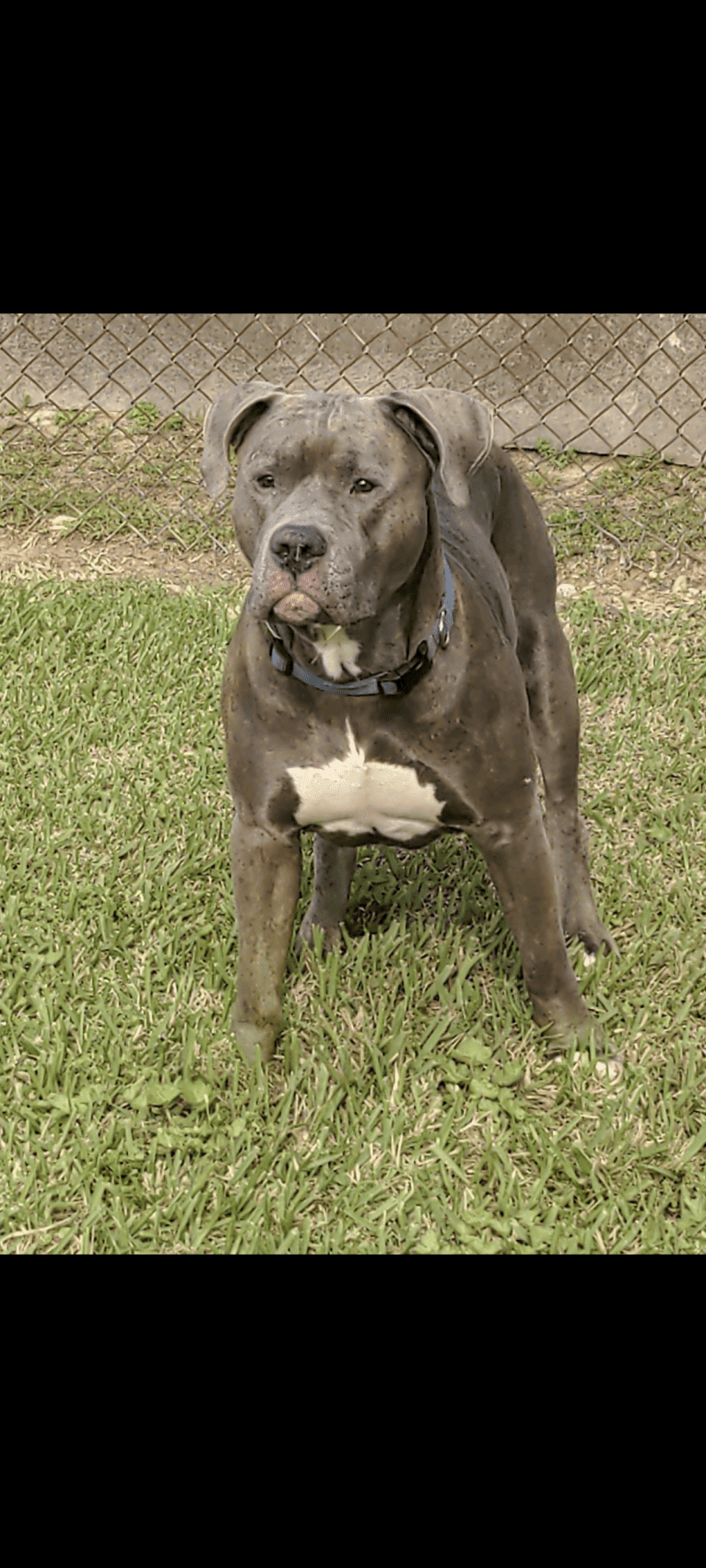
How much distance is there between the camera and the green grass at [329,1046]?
2658 millimetres

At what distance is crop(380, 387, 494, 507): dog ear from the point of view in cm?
237

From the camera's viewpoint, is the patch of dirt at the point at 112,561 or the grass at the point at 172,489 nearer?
the patch of dirt at the point at 112,561

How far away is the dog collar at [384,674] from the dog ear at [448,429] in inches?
10.4

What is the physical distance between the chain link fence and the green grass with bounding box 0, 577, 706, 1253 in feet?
6.19

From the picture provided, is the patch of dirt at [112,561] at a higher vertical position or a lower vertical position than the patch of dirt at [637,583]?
lower

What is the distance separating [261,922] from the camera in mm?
2842

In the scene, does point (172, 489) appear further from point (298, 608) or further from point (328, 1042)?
point (298, 608)

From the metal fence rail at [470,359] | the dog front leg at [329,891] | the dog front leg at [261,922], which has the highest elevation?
the dog front leg at [261,922]

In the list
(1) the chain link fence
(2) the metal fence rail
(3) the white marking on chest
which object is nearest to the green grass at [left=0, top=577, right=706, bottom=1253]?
(3) the white marking on chest

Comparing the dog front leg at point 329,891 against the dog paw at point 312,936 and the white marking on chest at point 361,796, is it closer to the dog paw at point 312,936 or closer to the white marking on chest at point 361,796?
the dog paw at point 312,936

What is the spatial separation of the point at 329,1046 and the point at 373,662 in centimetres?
98

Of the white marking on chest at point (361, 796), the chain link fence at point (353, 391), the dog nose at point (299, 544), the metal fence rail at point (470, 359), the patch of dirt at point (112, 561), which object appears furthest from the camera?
the metal fence rail at point (470, 359)

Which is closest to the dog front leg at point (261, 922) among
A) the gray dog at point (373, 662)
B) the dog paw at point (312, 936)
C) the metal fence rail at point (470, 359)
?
the gray dog at point (373, 662)

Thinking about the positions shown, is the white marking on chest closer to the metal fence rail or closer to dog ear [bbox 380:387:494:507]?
dog ear [bbox 380:387:494:507]
